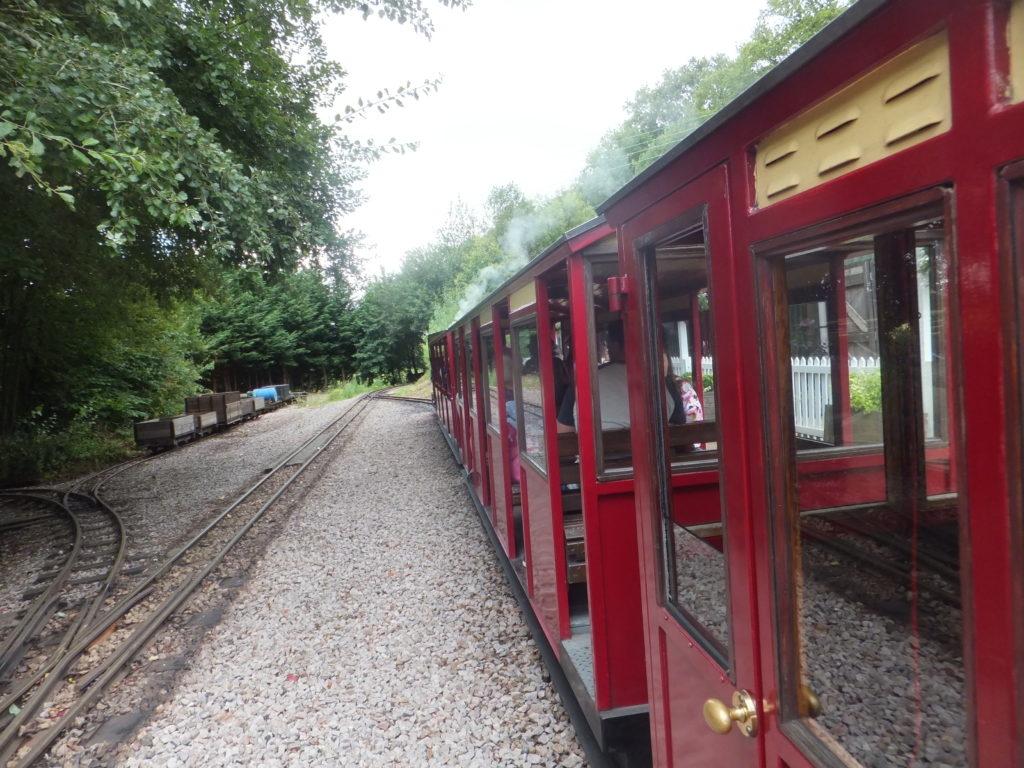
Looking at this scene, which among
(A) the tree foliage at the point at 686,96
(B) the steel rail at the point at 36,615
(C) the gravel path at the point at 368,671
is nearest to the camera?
(C) the gravel path at the point at 368,671

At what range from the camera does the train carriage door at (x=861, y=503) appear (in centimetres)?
96

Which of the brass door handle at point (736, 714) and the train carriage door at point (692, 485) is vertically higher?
the train carriage door at point (692, 485)

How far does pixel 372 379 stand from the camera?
5000 centimetres

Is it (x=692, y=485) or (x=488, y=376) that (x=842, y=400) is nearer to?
(x=692, y=485)

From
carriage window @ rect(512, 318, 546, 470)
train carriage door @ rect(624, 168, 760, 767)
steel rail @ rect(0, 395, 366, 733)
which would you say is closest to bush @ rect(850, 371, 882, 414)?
train carriage door @ rect(624, 168, 760, 767)

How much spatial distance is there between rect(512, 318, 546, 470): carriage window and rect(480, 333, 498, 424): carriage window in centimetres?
115

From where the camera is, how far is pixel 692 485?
5.36 ft

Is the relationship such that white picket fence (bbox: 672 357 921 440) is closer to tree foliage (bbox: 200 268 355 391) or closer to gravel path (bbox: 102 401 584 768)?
gravel path (bbox: 102 401 584 768)

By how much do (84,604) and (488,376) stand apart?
4128mm

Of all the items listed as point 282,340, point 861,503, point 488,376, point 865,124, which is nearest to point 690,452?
point 861,503

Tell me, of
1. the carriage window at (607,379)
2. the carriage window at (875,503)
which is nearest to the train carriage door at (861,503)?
the carriage window at (875,503)

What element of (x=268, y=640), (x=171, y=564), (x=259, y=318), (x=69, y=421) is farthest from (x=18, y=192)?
(x=259, y=318)

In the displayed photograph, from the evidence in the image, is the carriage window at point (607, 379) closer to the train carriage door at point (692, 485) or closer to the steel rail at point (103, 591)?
the train carriage door at point (692, 485)

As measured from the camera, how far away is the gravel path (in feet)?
11.4
